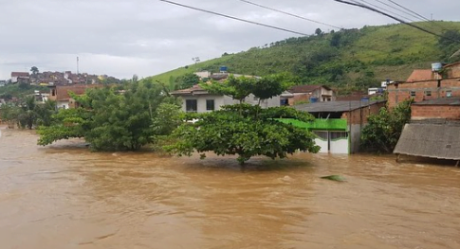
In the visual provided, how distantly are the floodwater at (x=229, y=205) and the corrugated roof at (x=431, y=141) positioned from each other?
0.57 m

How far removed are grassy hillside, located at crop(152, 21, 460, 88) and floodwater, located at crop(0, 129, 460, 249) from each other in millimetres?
29181

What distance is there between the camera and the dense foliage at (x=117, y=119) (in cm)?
2081

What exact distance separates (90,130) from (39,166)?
5952mm

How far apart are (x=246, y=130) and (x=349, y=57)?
43.8 m

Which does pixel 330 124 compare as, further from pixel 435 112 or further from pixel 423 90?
pixel 423 90

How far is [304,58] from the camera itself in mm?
53688

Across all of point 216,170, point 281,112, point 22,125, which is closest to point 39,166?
point 216,170

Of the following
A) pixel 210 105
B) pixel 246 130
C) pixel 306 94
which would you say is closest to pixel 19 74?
pixel 306 94

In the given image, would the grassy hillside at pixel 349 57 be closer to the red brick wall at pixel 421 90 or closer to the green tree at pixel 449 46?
the green tree at pixel 449 46

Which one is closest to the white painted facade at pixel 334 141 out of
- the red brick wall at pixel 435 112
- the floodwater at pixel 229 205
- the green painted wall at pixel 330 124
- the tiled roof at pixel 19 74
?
the green painted wall at pixel 330 124

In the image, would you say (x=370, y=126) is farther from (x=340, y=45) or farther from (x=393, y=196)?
(x=340, y=45)

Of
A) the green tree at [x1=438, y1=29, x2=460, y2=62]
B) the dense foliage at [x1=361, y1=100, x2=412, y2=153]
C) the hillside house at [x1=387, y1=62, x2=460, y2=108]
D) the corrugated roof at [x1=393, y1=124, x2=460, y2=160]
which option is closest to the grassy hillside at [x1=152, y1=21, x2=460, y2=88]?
the green tree at [x1=438, y1=29, x2=460, y2=62]

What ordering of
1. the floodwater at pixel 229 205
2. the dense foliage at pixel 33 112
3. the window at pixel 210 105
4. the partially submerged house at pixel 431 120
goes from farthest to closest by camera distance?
the dense foliage at pixel 33 112 → the window at pixel 210 105 → the partially submerged house at pixel 431 120 → the floodwater at pixel 229 205

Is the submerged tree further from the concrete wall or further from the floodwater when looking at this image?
the concrete wall
